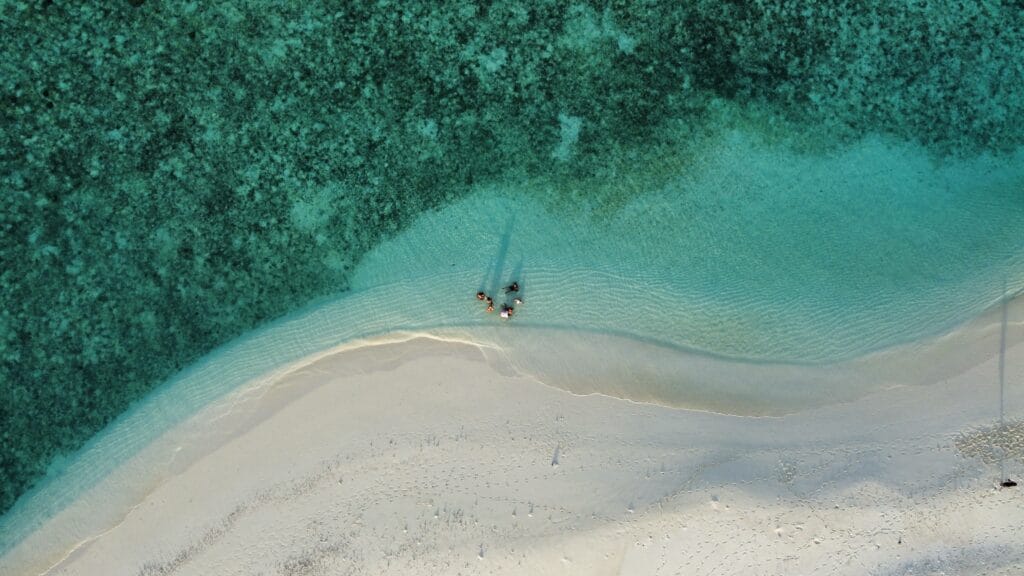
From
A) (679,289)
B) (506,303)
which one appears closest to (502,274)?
(506,303)

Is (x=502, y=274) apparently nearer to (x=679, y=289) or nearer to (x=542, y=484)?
(x=679, y=289)

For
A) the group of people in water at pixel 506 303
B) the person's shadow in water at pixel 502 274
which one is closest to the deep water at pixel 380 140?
the person's shadow in water at pixel 502 274

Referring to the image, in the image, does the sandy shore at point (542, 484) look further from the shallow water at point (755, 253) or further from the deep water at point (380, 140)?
the deep water at point (380, 140)

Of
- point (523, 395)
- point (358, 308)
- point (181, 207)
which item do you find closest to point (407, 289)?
point (358, 308)

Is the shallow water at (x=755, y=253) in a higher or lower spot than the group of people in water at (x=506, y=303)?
higher

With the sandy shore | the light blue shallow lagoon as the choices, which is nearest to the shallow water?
the light blue shallow lagoon
